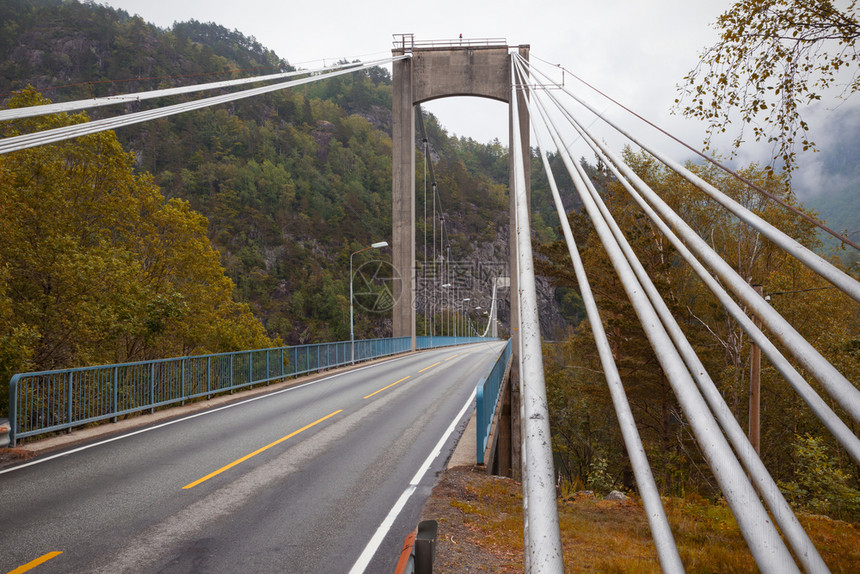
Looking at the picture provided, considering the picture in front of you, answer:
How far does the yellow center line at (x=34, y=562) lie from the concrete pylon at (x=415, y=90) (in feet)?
92.9

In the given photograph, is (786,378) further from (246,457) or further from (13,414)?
(13,414)

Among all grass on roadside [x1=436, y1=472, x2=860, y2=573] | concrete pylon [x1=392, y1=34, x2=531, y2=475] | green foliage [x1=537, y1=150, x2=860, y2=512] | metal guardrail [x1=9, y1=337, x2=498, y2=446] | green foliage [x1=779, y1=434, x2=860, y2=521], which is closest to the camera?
grass on roadside [x1=436, y1=472, x2=860, y2=573]

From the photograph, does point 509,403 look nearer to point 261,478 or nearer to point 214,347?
point 214,347

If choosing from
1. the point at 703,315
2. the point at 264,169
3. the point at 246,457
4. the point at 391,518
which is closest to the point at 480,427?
the point at 391,518

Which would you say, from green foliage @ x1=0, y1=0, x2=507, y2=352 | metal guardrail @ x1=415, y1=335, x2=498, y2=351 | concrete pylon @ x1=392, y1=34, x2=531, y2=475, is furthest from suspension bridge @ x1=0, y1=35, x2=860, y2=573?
green foliage @ x1=0, y1=0, x2=507, y2=352

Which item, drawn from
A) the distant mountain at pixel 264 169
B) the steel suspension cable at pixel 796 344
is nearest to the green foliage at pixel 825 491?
the steel suspension cable at pixel 796 344

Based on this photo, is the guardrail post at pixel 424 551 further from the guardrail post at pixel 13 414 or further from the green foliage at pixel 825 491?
the green foliage at pixel 825 491

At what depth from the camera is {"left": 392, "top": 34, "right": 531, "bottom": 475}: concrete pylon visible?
106ft

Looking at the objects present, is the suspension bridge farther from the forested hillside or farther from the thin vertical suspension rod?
the forested hillside

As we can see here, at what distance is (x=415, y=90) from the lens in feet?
113

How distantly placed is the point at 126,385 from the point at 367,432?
17.3 feet

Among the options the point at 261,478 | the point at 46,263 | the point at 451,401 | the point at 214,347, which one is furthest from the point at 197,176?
the point at 261,478

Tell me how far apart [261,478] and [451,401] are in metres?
8.66

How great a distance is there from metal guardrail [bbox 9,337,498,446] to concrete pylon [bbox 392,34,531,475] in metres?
16.3
